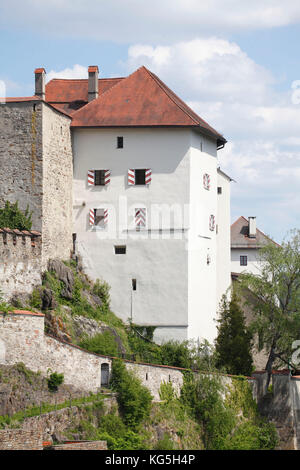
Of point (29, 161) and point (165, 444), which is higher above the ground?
point (29, 161)

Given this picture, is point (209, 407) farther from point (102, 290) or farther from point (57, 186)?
point (57, 186)

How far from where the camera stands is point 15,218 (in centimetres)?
4650

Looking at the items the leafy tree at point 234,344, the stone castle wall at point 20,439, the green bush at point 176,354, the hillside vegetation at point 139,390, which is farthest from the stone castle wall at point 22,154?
the stone castle wall at point 20,439

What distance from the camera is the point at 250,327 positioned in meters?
51.0

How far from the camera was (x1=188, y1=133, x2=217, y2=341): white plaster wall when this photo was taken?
168 ft

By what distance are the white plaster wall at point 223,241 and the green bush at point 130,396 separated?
42.9 ft

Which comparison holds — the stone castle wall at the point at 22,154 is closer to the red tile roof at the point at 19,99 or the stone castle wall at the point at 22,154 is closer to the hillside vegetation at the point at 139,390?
the red tile roof at the point at 19,99

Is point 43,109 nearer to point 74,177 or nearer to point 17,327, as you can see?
point 74,177

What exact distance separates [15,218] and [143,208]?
23.1ft

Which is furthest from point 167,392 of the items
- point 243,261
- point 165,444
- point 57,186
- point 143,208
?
point 243,261

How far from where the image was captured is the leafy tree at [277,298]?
50.6 metres

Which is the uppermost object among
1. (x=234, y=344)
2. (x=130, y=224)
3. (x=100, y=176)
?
(x=100, y=176)

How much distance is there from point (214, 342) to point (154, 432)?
10626 millimetres
